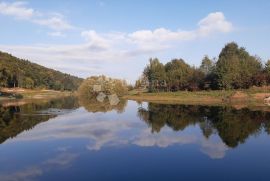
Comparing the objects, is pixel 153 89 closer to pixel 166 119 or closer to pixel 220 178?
pixel 166 119

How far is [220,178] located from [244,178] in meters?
1.41

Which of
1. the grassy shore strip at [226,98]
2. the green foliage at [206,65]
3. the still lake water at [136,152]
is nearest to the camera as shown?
the still lake water at [136,152]

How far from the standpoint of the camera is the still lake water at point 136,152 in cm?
1970

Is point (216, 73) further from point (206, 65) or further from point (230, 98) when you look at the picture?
point (206, 65)

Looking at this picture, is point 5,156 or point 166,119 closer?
point 5,156

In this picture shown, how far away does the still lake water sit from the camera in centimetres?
1970

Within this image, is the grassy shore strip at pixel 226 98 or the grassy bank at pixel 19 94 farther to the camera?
the grassy bank at pixel 19 94

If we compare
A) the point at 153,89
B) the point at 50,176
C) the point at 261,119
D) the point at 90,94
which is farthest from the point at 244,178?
the point at 90,94

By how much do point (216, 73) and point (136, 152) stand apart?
78.2 metres

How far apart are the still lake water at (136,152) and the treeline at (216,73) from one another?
55511 millimetres

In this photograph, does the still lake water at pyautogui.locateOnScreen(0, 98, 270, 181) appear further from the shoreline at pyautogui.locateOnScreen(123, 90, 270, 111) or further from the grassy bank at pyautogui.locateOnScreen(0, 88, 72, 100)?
the grassy bank at pyautogui.locateOnScreen(0, 88, 72, 100)

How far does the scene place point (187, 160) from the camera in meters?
23.2

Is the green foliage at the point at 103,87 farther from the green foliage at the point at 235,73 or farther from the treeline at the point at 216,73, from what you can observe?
the green foliage at the point at 235,73

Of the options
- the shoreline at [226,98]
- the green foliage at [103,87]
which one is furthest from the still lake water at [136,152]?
the green foliage at [103,87]
